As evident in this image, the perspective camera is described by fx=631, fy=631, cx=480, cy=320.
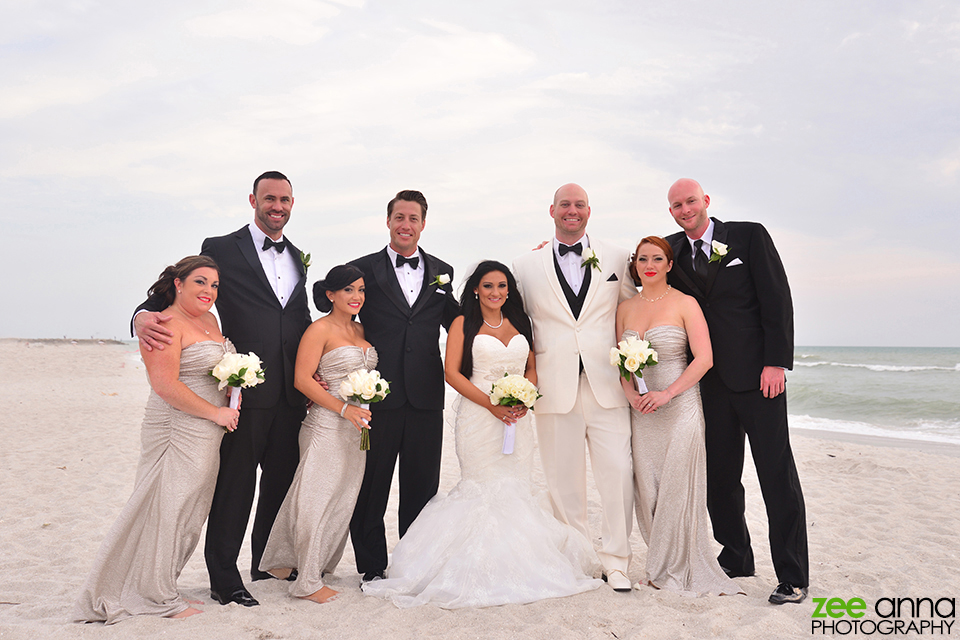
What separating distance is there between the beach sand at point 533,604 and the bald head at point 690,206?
265 centimetres

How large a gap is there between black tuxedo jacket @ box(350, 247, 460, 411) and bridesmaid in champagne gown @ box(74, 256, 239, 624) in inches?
44.7

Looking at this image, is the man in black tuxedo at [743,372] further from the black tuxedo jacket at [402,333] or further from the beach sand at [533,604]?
the black tuxedo jacket at [402,333]

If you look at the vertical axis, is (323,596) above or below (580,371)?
below

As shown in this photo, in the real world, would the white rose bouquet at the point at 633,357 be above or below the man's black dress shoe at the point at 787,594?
above

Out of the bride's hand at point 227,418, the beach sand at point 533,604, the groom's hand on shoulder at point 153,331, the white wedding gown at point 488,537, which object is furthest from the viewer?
the white wedding gown at point 488,537

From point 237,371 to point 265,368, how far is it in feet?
1.62

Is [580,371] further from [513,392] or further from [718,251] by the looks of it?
[718,251]

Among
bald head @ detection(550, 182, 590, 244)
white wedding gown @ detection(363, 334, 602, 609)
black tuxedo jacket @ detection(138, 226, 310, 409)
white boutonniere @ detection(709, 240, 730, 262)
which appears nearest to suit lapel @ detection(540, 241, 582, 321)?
bald head @ detection(550, 182, 590, 244)

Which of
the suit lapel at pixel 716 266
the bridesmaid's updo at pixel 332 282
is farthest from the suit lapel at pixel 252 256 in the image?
the suit lapel at pixel 716 266

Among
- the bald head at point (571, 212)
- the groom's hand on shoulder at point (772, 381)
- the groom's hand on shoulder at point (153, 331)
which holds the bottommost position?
the groom's hand on shoulder at point (772, 381)

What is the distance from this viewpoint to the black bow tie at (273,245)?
15.2 feet

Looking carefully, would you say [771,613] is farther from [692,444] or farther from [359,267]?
[359,267]

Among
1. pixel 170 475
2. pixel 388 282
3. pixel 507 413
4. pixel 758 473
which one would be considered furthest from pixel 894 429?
pixel 170 475

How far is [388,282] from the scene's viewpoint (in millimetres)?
4879
